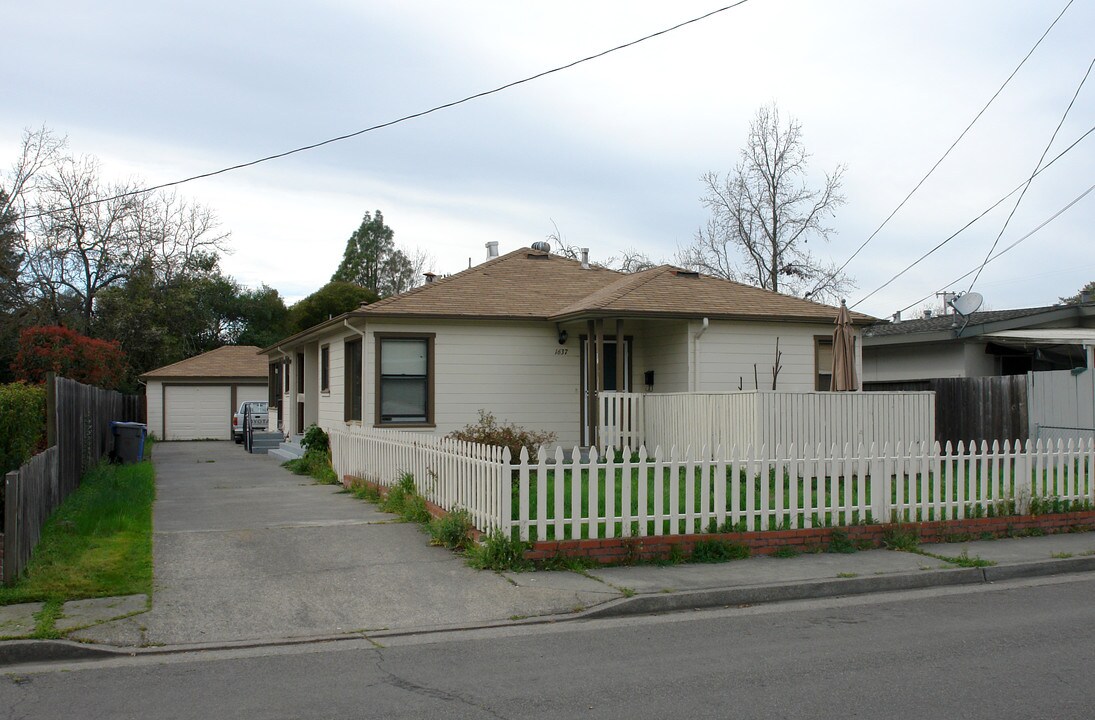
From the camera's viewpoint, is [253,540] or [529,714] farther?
[253,540]

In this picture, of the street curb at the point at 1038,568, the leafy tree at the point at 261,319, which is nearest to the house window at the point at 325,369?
the street curb at the point at 1038,568

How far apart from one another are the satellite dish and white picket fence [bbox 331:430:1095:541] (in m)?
7.51

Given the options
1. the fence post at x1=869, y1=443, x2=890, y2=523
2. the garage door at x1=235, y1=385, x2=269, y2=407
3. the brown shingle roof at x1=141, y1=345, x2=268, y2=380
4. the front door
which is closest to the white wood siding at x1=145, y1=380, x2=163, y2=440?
the brown shingle roof at x1=141, y1=345, x2=268, y2=380

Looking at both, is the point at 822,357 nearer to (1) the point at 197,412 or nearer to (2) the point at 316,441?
(2) the point at 316,441

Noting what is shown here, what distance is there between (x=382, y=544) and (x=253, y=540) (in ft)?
4.88

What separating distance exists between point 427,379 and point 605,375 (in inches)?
144

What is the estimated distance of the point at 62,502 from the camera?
12.6 metres

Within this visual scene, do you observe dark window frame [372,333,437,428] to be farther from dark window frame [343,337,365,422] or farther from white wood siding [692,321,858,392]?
white wood siding [692,321,858,392]

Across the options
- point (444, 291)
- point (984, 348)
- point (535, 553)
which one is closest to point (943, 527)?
point (535, 553)

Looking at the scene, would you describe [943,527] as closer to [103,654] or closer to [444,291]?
[103,654]

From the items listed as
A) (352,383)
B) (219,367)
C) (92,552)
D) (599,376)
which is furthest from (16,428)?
(219,367)

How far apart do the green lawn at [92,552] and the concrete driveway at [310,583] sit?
0.23 metres

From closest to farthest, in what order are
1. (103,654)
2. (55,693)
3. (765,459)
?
(55,693) → (103,654) → (765,459)

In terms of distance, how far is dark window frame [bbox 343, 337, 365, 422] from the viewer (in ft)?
60.2
